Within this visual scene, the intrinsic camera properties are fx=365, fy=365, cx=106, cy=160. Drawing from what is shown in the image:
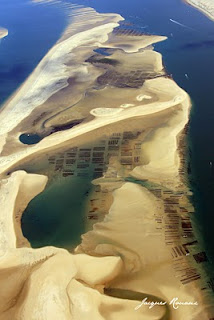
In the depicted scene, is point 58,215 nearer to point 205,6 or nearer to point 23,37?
point 23,37

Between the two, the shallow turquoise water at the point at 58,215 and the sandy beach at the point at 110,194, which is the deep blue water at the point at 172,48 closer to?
the sandy beach at the point at 110,194

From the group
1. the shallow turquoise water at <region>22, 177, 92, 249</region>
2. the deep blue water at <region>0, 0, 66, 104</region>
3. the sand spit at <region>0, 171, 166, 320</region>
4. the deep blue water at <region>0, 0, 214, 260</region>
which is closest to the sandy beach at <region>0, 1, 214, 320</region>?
the sand spit at <region>0, 171, 166, 320</region>


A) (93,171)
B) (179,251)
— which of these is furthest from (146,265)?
(93,171)

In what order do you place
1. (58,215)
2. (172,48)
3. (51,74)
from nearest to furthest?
(58,215)
(51,74)
(172,48)

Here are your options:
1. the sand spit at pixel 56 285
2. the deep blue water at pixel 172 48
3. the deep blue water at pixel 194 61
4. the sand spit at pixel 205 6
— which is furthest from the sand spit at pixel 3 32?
the sand spit at pixel 56 285

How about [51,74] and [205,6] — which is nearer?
[51,74]

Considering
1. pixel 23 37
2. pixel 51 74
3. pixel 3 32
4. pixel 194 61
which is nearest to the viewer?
pixel 194 61

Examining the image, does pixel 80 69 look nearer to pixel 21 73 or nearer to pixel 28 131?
pixel 21 73

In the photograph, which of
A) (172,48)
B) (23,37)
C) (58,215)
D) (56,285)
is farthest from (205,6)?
(56,285)
